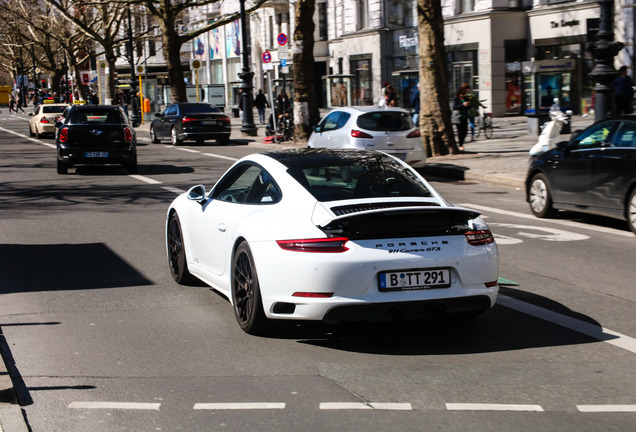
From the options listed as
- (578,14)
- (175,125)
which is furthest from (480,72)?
(175,125)

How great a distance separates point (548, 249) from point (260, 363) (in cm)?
561

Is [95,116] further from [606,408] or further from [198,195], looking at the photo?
[606,408]

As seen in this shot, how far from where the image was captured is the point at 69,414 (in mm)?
5328

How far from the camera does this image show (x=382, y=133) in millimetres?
20938

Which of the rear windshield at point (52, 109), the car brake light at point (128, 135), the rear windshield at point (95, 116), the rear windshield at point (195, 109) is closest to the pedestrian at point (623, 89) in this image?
the car brake light at point (128, 135)

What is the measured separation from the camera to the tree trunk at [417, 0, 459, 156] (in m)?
23.5

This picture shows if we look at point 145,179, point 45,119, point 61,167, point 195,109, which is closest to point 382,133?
point 145,179

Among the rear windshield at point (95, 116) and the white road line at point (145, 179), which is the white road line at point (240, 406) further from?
the rear windshield at point (95, 116)

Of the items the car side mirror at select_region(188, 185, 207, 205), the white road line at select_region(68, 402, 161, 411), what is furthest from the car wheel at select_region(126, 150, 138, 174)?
the white road line at select_region(68, 402, 161, 411)

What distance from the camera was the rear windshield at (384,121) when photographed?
21.1 metres

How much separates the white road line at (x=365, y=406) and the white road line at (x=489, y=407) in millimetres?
248

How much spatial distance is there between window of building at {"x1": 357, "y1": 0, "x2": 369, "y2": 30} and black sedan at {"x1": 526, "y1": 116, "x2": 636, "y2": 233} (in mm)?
36225

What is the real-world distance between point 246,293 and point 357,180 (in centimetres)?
121

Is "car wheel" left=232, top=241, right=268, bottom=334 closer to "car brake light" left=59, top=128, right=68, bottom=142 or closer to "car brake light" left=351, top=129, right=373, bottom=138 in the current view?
"car brake light" left=351, top=129, right=373, bottom=138
